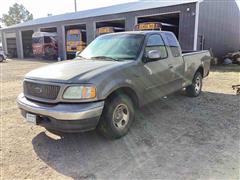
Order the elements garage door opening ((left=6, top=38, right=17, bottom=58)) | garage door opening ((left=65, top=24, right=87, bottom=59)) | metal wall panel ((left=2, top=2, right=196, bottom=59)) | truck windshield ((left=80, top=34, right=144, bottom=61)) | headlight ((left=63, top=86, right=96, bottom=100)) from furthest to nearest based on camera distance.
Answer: garage door opening ((left=6, top=38, right=17, bottom=58))
garage door opening ((left=65, top=24, right=87, bottom=59))
metal wall panel ((left=2, top=2, right=196, bottom=59))
truck windshield ((left=80, top=34, right=144, bottom=61))
headlight ((left=63, top=86, right=96, bottom=100))

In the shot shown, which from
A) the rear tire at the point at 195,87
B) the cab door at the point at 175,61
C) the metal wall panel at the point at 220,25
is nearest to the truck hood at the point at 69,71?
the cab door at the point at 175,61

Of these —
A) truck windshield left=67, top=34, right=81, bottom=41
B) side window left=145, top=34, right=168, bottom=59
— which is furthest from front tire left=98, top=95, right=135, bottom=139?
truck windshield left=67, top=34, right=81, bottom=41

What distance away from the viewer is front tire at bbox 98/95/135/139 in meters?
3.71

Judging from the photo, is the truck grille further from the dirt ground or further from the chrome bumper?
the dirt ground

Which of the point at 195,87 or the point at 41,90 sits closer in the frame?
the point at 41,90

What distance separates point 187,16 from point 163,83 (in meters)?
11.8

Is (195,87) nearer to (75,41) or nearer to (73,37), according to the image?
(75,41)

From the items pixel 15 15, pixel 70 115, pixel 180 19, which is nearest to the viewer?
pixel 70 115

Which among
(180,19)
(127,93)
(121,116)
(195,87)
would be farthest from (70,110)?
(180,19)

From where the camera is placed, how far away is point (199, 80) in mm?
7145

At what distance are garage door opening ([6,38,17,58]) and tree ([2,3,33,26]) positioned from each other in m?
55.1

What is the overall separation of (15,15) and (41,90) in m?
92.0

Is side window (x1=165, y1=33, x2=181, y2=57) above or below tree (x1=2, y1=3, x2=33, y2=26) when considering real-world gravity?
below

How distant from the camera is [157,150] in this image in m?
3.64
